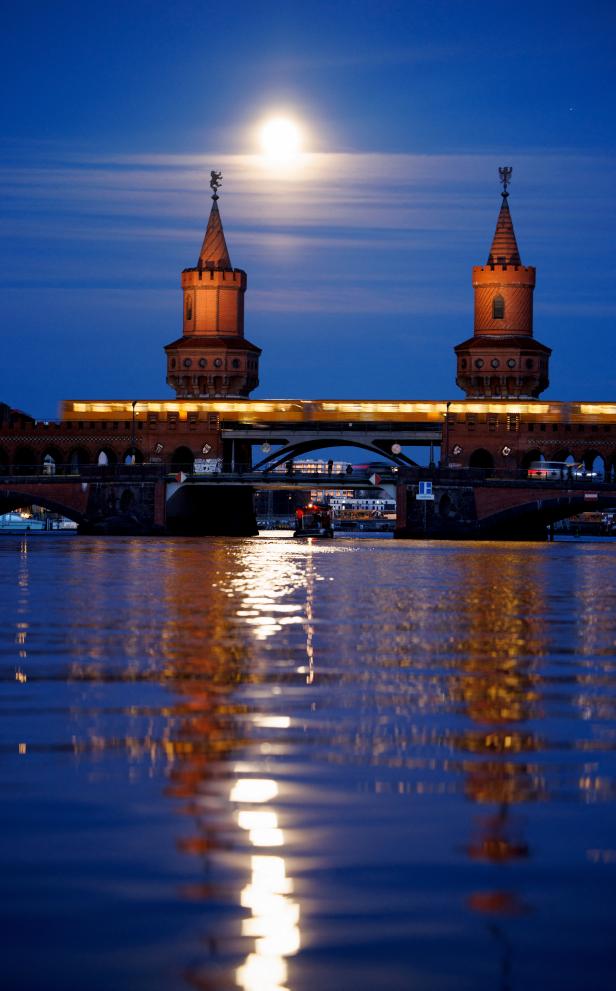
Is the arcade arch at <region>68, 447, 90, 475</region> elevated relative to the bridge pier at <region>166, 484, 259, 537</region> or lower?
elevated

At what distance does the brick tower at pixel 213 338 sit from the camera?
14138 cm

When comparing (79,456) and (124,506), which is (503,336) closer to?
(79,456)

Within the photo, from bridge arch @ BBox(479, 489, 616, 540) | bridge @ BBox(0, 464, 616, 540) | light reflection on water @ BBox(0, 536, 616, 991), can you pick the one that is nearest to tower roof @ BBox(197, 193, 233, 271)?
bridge @ BBox(0, 464, 616, 540)

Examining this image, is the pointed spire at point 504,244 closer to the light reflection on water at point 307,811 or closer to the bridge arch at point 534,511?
the bridge arch at point 534,511

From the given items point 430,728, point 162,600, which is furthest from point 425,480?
point 430,728

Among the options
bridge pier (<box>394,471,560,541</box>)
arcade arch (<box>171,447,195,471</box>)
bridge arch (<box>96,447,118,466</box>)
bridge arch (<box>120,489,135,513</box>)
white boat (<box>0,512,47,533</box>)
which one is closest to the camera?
bridge pier (<box>394,471,560,541</box>)

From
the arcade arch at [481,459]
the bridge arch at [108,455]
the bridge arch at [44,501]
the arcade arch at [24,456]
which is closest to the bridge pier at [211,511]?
the bridge arch at [44,501]

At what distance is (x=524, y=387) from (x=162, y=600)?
107745mm

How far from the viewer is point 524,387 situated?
138 metres

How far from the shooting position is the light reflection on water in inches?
284

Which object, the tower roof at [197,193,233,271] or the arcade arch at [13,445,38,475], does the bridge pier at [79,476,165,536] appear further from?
the tower roof at [197,193,233,271]

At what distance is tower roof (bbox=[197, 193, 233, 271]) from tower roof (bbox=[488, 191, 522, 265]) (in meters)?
21.1

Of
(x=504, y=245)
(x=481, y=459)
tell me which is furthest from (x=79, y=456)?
(x=504, y=245)

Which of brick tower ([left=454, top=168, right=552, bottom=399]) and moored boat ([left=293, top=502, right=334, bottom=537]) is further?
brick tower ([left=454, top=168, right=552, bottom=399])
